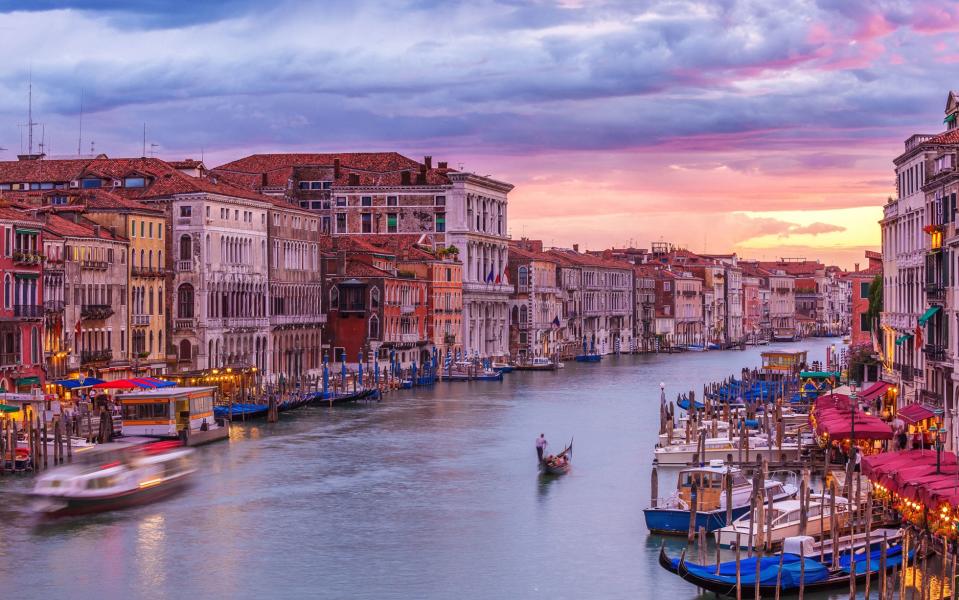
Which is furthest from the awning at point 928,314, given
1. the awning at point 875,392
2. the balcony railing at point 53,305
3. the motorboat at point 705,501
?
the balcony railing at point 53,305

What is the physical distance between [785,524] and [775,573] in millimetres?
2583

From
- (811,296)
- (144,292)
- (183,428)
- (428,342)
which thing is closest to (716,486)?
(183,428)

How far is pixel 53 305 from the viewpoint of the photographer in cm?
3638

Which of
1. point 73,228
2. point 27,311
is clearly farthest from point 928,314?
point 73,228

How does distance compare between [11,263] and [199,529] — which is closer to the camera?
[199,529]

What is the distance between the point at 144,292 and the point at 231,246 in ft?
17.2

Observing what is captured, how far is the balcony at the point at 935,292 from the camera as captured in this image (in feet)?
87.1

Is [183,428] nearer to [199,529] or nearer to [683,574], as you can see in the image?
[199,529]

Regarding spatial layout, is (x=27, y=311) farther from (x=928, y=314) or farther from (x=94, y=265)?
(x=928, y=314)

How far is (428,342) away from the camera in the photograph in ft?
201

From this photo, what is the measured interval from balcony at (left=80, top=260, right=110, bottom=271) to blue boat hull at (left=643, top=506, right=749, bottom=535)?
2029 cm

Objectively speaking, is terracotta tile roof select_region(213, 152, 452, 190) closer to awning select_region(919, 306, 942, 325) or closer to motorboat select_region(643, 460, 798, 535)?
awning select_region(919, 306, 942, 325)

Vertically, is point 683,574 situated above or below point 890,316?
below

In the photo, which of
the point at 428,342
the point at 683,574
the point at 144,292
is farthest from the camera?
the point at 428,342
